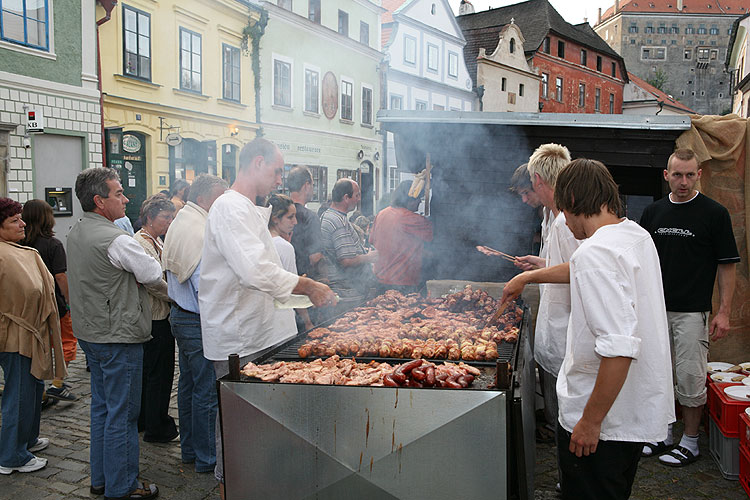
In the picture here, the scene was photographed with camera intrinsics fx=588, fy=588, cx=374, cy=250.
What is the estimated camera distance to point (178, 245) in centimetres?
434

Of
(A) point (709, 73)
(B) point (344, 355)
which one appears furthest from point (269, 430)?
(A) point (709, 73)

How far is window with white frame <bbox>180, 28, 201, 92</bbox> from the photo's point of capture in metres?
16.8

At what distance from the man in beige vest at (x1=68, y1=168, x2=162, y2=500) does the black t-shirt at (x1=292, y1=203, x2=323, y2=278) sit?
7.71 ft

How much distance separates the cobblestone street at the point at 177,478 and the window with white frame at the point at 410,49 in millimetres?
25732

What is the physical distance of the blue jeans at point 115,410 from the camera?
3834 mm

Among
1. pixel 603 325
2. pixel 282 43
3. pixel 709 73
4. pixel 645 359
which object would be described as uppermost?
pixel 709 73

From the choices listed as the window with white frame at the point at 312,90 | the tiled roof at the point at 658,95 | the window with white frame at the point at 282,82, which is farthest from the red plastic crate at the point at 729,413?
the tiled roof at the point at 658,95

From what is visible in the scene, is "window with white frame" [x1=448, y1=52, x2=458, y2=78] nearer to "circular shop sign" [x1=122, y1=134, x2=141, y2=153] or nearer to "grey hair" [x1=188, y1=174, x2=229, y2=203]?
"circular shop sign" [x1=122, y1=134, x2=141, y2=153]

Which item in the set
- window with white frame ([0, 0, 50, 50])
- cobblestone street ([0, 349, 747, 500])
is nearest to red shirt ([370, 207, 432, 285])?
cobblestone street ([0, 349, 747, 500])

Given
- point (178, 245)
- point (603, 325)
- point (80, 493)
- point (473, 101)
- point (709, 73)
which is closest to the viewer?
point (603, 325)

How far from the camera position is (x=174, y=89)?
16.6 meters

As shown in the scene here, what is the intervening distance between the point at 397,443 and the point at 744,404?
2899 mm

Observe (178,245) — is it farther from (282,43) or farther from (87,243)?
(282,43)

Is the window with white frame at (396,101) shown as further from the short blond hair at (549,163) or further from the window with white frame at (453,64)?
the short blond hair at (549,163)
